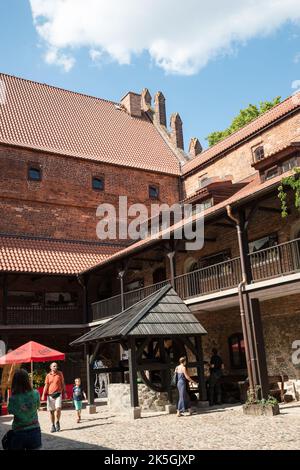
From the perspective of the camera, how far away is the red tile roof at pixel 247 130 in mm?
21578

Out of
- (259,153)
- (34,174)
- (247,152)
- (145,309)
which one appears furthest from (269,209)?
(34,174)

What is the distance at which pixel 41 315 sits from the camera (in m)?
21.8

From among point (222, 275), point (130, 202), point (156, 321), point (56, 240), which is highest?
point (130, 202)

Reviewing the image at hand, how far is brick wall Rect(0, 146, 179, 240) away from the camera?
24438mm

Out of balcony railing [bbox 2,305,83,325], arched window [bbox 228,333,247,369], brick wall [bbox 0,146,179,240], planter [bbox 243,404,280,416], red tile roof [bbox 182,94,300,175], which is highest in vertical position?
red tile roof [bbox 182,94,300,175]

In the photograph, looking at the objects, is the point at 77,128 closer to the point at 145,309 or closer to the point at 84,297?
the point at 84,297

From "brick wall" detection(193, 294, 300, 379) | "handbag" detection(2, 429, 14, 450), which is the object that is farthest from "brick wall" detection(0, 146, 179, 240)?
"handbag" detection(2, 429, 14, 450)

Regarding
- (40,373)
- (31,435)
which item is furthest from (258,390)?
(40,373)

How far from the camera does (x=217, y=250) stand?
19109mm

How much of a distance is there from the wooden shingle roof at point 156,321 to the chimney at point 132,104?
20200mm

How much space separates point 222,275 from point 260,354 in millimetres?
5200

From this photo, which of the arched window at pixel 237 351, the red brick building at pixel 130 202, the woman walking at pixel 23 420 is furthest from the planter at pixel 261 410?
the woman walking at pixel 23 420

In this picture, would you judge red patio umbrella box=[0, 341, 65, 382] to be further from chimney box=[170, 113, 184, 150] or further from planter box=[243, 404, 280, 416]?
chimney box=[170, 113, 184, 150]

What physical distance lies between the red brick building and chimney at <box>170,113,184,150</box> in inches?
5.1
